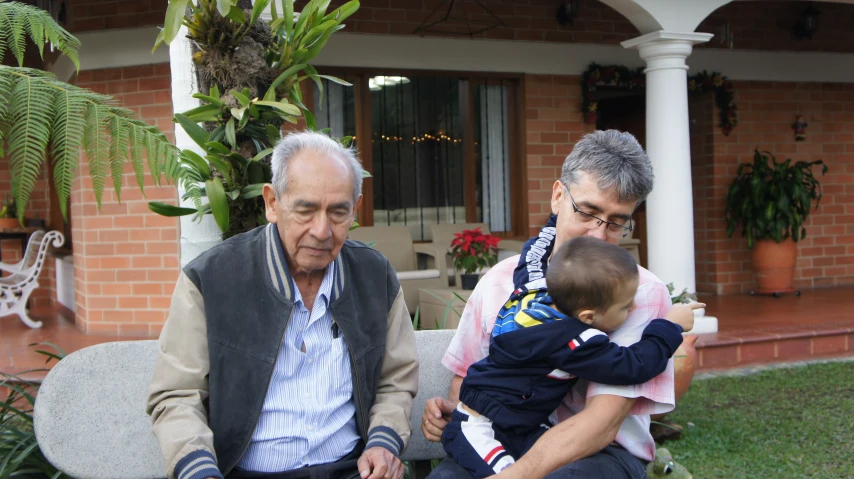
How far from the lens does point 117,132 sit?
209cm

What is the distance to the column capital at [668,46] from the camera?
605cm

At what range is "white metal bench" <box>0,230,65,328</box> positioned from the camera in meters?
7.36

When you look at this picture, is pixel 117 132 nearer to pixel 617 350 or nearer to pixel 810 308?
pixel 617 350

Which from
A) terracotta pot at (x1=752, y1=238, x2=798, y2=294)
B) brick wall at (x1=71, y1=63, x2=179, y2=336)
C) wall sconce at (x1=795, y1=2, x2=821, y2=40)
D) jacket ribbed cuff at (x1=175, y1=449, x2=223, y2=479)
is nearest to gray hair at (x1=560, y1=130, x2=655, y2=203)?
jacket ribbed cuff at (x1=175, y1=449, x2=223, y2=479)

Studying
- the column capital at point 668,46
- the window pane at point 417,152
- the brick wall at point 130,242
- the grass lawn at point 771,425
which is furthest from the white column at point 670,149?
the brick wall at point 130,242

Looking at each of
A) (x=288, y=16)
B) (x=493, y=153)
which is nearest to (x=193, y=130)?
(x=288, y=16)

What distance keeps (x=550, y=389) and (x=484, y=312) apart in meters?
0.38

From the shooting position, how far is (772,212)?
8.08 metres

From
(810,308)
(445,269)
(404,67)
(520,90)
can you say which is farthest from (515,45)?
(810,308)

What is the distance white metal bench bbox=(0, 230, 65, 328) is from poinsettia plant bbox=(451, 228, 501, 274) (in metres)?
3.75

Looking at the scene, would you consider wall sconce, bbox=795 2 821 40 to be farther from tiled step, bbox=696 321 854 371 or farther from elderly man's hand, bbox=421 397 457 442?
elderly man's hand, bbox=421 397 457 442

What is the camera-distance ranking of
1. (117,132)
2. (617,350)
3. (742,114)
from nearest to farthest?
(617,350)
(117,132)
(742,114)

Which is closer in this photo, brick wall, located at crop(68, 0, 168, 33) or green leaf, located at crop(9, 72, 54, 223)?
green leaf, located at crop(9, 72, 54, 223)

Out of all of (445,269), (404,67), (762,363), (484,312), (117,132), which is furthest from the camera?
(404,67)
